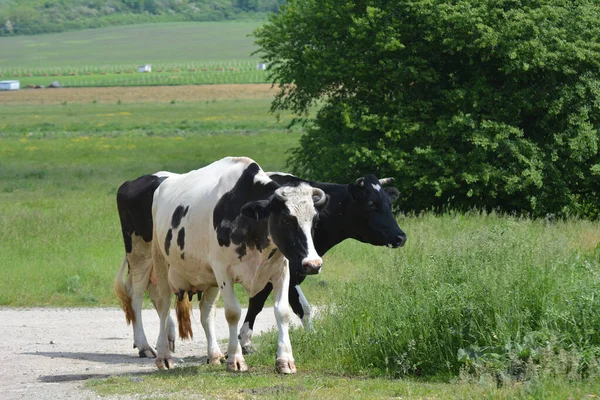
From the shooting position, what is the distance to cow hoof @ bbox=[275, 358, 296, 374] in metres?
10.3

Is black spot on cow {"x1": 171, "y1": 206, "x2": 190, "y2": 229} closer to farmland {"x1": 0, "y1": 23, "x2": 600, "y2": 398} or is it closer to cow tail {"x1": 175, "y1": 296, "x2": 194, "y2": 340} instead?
cow tail {"x1": 175, "y1": 296, "x2": 194, "y2": 340}

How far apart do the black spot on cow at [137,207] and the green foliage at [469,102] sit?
1027cm

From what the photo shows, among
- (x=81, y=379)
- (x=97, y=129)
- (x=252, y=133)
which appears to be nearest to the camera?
(x=81, y=379)

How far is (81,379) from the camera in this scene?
1085cm

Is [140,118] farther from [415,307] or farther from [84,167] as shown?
[415,307]

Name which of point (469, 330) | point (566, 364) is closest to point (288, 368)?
point (469, 330)

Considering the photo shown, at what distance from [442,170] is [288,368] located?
13.7m

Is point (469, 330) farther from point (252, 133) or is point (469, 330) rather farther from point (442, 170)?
point (252, 133)

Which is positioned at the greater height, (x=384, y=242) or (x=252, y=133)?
(x=384, y=242)

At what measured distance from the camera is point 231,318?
428 inches

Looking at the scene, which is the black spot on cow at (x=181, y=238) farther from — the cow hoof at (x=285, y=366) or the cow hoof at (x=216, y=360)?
the cow hoof at (x=285, y=366)

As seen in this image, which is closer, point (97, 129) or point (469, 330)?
point (469, 330)

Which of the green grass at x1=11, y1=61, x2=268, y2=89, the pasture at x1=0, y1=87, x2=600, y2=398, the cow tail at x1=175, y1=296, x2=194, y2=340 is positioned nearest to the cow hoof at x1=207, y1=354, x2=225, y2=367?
the pasture at x1=0, y1=87, x2=600, y2=398

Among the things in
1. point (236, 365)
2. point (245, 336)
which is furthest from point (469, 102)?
point (236, 365)
